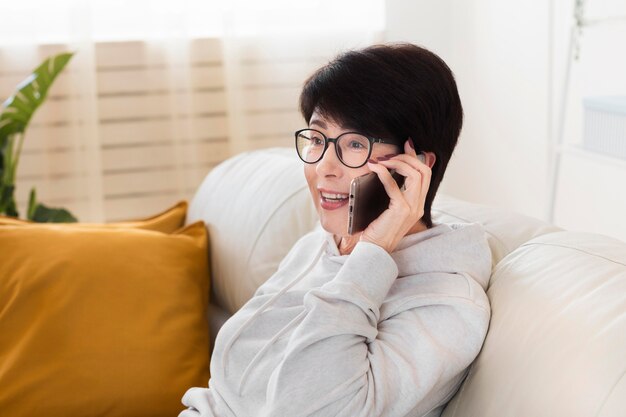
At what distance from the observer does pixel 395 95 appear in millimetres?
1277

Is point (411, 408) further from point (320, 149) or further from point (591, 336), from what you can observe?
point (320, 149)

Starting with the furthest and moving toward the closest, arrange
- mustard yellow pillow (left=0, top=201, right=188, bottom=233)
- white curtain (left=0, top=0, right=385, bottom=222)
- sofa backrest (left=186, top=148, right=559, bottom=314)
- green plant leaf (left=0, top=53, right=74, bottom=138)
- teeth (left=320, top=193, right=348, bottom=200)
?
white curtain (left=0, top=0, right=385, bottom=222) < green plant leaf (left=0, top=53, right=74, bottom=138) < mustard yellow pillow (left=0, top=201, right=188, bottom=233) < sofa backrest (left=186, top=148, right=559, bottom=314) < teeth (left=320, top=193, right=348, bottom=200)

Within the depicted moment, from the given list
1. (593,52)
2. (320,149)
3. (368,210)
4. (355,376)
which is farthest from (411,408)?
(593,52)

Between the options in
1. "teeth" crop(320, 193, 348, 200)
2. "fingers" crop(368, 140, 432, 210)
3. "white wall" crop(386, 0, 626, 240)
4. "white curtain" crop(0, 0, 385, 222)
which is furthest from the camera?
"white curtain" crop(0, 0, 385, 222)

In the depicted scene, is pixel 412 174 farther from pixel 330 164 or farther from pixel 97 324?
pixel 97 324

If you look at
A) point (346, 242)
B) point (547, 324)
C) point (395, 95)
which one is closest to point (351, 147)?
point (395, 95)

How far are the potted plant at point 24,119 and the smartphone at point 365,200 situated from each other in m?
1.98

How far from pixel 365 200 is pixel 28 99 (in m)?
2.05

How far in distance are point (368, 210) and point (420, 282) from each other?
0.43 ft

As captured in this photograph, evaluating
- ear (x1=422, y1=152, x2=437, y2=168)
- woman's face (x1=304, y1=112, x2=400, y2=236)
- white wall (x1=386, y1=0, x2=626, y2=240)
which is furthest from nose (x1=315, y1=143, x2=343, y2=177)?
white wall (x1=386, y1=0, x2=626, y2=240)

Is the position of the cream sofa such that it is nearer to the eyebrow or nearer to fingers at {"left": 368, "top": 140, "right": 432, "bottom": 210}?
fingers at {"left": 368, "top": 140, "right": 432, "bottom": 210}

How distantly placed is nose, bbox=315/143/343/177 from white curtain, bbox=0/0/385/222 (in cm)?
230

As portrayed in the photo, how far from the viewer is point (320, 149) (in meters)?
1.39

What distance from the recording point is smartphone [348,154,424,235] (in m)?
1.28
